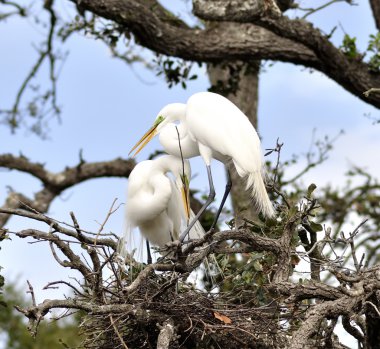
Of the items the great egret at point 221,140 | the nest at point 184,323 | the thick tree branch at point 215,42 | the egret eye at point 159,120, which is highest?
the thick tree branch at point 215,42

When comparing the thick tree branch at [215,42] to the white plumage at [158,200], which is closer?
the white plumage at [158,200]

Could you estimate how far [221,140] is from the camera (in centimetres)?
384

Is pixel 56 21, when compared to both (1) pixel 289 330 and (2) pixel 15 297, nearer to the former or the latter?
(2) pixel 15 297

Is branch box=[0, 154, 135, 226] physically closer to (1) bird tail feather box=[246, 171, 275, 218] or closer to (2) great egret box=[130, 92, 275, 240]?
(2) great egret box=[130, 92, 275, 240]

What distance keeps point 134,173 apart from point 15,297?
15.8 feet

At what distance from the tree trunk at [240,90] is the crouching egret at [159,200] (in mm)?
1538

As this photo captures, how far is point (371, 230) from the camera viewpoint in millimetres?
6027

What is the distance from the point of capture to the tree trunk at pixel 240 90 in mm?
6012

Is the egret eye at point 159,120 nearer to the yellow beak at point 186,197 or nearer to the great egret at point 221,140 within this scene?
the great egret at point 221,140

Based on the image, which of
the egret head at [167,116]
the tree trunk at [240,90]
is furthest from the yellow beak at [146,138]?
Answer: the tree trunk at [240,90]

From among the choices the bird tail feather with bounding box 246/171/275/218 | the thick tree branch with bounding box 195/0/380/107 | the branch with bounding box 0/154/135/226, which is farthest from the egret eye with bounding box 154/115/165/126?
the branch with bounding box 0/154/135/226

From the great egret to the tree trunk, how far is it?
1811 mm

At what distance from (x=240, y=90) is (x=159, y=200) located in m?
2.29

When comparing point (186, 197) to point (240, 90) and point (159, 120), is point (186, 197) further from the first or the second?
point (240, 90)
